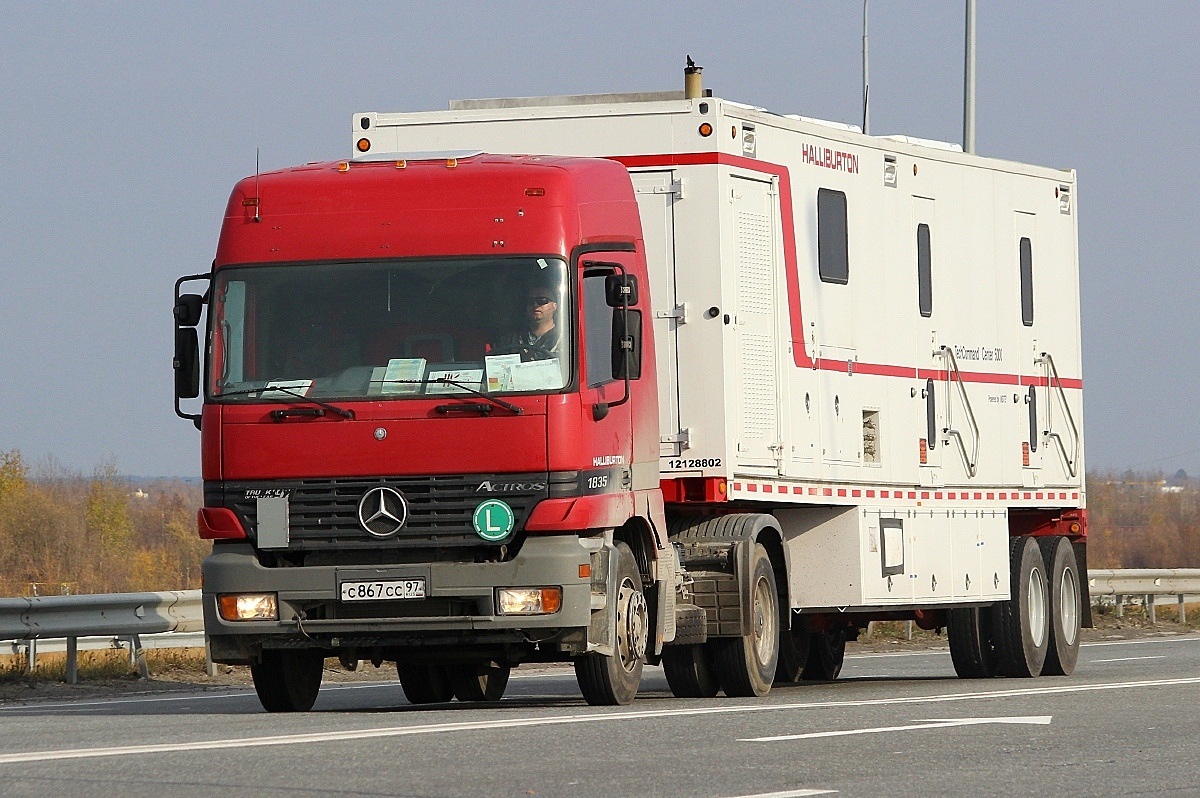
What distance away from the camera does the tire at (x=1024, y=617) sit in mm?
19656

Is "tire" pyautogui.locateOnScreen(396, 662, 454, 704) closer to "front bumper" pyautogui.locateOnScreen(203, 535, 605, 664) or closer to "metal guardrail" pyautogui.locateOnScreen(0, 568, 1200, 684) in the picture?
"metal guardrail" pyautogui.locateOnScreen(0, 568, 1200, 684)

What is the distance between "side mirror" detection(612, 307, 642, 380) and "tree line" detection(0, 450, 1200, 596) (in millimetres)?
33147

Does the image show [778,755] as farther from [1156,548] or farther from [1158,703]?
[1156,548]

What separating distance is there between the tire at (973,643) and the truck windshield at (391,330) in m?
7.74

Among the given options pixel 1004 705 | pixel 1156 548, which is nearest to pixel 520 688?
pixel 1004 705

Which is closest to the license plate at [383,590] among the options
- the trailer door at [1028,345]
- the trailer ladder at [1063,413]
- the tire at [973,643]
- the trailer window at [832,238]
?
the trailer window at [832,238]

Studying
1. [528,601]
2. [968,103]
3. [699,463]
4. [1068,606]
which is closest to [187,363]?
[528,601]

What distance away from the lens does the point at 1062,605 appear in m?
20.7

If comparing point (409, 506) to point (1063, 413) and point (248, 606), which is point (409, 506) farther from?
point (1063, 413)

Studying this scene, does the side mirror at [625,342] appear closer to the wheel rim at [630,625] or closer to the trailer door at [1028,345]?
the wheel rim at [630,625]

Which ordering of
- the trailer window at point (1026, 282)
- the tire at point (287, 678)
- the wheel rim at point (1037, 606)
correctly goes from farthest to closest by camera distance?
the trailer window at point (1026, 282), the wheel rim at point (1037, 606), the tire at point (287, 678)

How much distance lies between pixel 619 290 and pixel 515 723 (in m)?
2.86

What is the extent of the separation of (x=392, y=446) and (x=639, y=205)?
346cm

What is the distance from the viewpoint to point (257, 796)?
843 centimetres
